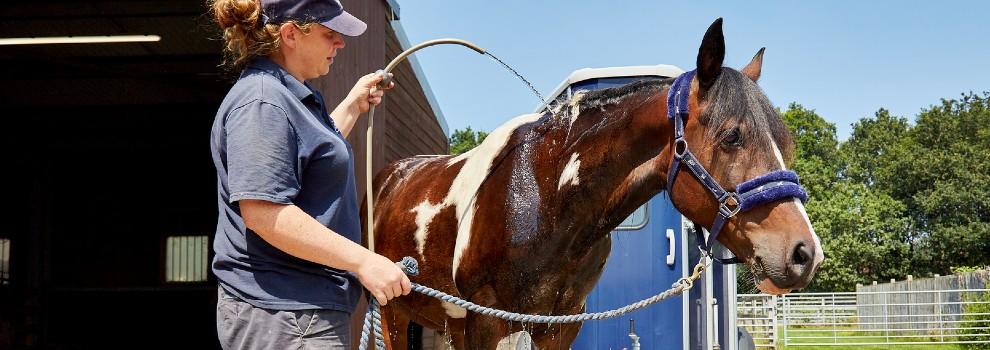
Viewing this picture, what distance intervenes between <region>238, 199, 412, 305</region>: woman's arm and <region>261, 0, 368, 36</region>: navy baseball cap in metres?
0.37

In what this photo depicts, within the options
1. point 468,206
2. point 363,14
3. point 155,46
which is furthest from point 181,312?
point 468,206

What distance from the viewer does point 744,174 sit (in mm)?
2301

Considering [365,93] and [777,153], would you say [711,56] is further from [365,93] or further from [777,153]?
[365,93]

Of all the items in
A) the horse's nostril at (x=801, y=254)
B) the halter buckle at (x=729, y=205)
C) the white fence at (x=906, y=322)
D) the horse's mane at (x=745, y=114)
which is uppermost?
the horse's mane at (x=745, y=114)

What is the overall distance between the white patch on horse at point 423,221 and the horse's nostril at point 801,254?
5.16 ft

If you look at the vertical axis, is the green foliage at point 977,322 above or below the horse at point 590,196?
below

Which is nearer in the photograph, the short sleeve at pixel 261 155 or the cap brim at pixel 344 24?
the short sleeve at pixel 261 155

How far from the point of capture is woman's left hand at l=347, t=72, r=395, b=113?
85.5 inches

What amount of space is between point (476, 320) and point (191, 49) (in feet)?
21.5

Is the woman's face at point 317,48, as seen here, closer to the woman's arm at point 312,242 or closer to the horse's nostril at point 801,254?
the woman's arm at point 312,242

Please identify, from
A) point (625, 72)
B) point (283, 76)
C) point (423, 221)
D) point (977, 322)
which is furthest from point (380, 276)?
point (977, 322)

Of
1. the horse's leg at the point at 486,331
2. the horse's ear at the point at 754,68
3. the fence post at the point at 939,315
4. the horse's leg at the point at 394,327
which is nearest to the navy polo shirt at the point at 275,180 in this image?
the horse's leg at the point at 486,331

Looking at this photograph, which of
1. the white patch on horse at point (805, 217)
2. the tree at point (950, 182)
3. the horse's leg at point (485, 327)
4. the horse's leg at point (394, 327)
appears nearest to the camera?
the white patch on horse at point (805, 217)

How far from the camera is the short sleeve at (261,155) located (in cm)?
136
